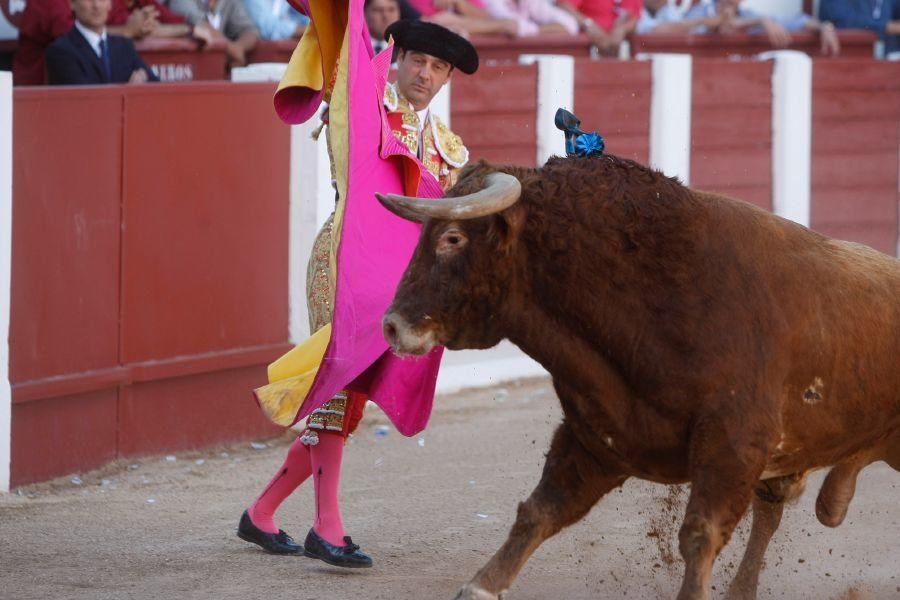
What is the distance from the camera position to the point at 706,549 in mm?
3607

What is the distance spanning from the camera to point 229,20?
782 centimetres

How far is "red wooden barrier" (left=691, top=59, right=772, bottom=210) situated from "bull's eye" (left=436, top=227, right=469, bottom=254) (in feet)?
18.3

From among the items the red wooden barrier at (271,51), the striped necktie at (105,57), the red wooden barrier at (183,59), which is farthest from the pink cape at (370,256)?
the red wooden barrier at (271,51)

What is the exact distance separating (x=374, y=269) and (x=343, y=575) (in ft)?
2.95

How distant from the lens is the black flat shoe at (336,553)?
4512 millimetres

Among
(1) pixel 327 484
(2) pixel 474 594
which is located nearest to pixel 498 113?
(1) pixel 327 484

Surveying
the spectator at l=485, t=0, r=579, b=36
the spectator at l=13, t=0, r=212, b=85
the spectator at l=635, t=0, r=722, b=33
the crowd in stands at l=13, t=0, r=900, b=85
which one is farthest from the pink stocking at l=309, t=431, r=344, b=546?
the spectator at l=635, t=0, r=722, b=33

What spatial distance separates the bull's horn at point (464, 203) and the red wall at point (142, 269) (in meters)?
2.40

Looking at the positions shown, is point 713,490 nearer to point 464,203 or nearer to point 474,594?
point 474,594

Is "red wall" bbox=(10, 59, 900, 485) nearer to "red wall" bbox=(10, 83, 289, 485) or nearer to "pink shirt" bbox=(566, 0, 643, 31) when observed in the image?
"red wall" bbox=(10, 83, 289, 485)

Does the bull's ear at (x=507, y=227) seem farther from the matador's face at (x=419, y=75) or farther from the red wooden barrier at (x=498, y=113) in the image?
the red wooden barrier at (x=498, y=113)

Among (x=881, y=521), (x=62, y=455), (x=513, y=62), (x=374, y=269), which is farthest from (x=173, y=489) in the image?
(x=513, y=62)

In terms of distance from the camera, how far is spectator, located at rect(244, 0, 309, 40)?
7.93 m

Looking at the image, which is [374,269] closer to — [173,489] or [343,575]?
[343,575]
